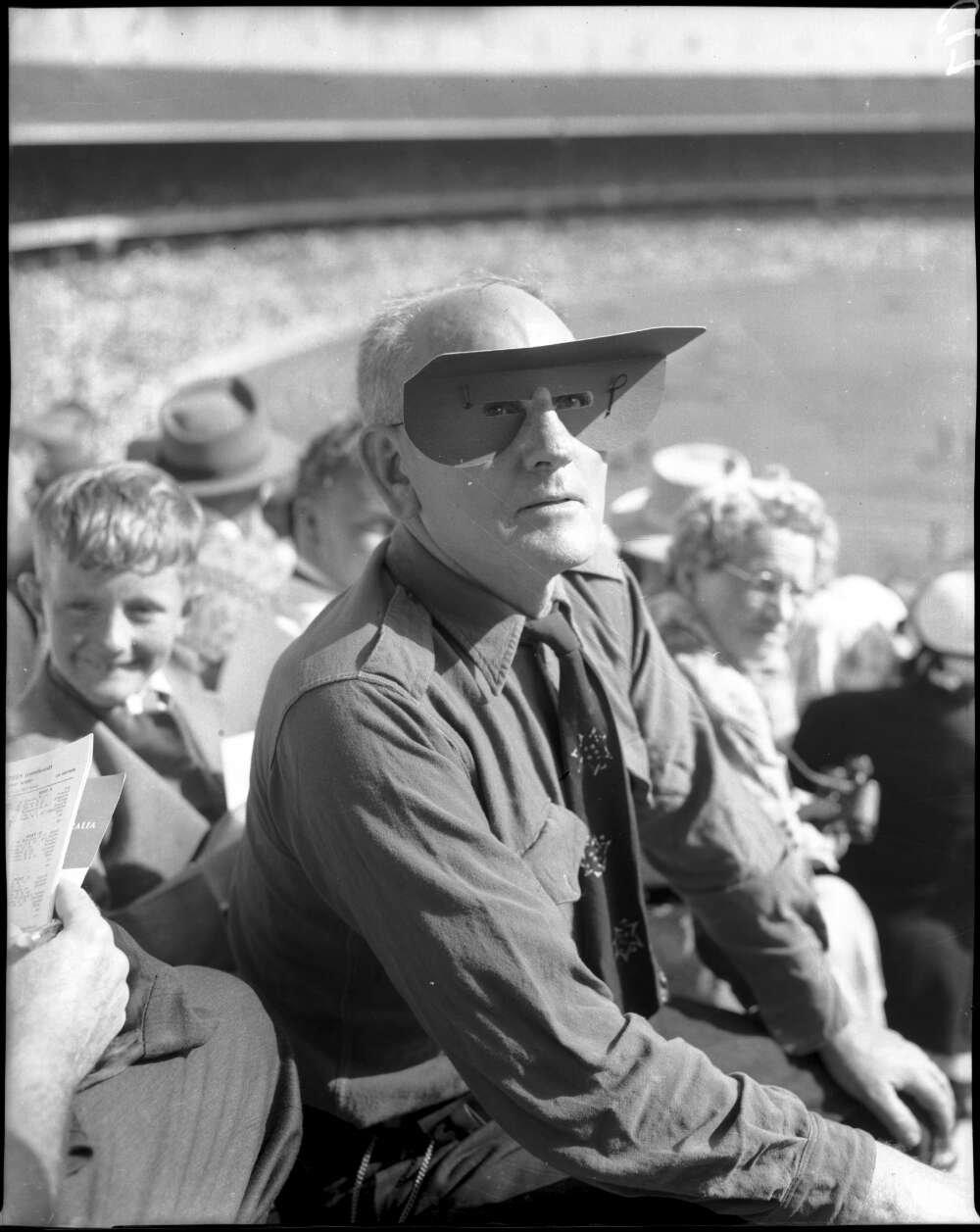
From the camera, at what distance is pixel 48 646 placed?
6.88ft

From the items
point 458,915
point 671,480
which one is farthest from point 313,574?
point 458,915

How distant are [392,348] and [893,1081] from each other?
124 centimetres

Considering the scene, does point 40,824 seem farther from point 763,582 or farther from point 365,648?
point 763,582

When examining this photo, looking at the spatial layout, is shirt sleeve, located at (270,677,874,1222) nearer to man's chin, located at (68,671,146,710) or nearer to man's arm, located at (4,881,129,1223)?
man's arm, located at (4,881,129,1223)

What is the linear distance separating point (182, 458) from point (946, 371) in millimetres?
1791

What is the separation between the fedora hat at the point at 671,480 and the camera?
9.96ft

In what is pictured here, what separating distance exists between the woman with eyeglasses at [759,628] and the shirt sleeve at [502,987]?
0.82 m

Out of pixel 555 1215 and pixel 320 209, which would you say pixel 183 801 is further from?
pixel 320 209

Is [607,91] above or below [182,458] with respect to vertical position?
above

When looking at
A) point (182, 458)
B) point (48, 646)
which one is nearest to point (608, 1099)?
point (48, 646)

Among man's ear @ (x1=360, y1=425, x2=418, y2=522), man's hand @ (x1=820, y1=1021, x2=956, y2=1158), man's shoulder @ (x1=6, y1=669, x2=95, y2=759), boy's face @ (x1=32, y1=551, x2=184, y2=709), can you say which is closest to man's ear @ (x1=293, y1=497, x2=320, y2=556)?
boy's face @ (x1=32, y1=551, x2=184, y2=709)

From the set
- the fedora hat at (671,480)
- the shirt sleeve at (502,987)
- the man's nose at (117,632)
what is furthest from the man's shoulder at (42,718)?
the fedora hat at (671,480)

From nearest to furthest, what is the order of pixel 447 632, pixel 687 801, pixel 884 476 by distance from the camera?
pixel 447 632 → pixel 687 801 → pixel 884 476

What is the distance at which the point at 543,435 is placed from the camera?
1.51 m
